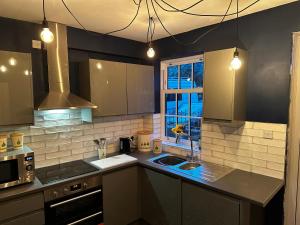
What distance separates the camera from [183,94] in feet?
9.45

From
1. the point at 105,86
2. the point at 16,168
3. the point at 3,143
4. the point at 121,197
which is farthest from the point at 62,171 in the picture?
the point at 105,86

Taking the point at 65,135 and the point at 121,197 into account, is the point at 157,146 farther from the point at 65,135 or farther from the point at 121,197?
the point at 65,135

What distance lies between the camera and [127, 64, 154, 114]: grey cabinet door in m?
2.68

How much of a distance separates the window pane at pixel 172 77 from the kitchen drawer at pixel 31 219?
2177mm

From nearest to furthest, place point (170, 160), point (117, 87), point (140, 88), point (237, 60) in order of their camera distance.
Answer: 1. point (237, 60)
2. point (117, 87)
3. point (170, 160)
4. point (140, 88)

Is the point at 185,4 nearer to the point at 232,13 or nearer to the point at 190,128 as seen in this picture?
the point at 232,13

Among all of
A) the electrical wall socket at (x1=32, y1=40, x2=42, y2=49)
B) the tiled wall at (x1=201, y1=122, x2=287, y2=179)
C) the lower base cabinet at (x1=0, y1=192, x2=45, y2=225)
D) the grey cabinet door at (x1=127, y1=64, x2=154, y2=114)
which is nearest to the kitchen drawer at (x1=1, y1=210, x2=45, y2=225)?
the lower base cabinet at (x1=0, y1=192, x2=45, y2=225)

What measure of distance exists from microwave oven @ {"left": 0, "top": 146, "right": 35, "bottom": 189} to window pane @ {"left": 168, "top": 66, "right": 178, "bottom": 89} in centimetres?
199

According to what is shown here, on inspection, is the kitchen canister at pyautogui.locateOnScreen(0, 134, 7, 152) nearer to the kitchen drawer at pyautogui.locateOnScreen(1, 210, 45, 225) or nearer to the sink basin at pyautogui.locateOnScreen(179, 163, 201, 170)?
the kitchen drawer at pyautogui.locateOnScreen(1, 210, 45, 225)

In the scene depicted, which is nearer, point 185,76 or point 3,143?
point 3,143

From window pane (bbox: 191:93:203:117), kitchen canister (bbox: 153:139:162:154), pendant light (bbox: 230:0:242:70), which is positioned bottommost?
kitchen canister (bbox: 153:139:162:154)

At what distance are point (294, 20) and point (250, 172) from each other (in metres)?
1.45

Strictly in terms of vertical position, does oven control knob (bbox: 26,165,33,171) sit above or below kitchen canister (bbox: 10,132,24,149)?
below

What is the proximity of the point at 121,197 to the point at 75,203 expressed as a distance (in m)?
0.53
